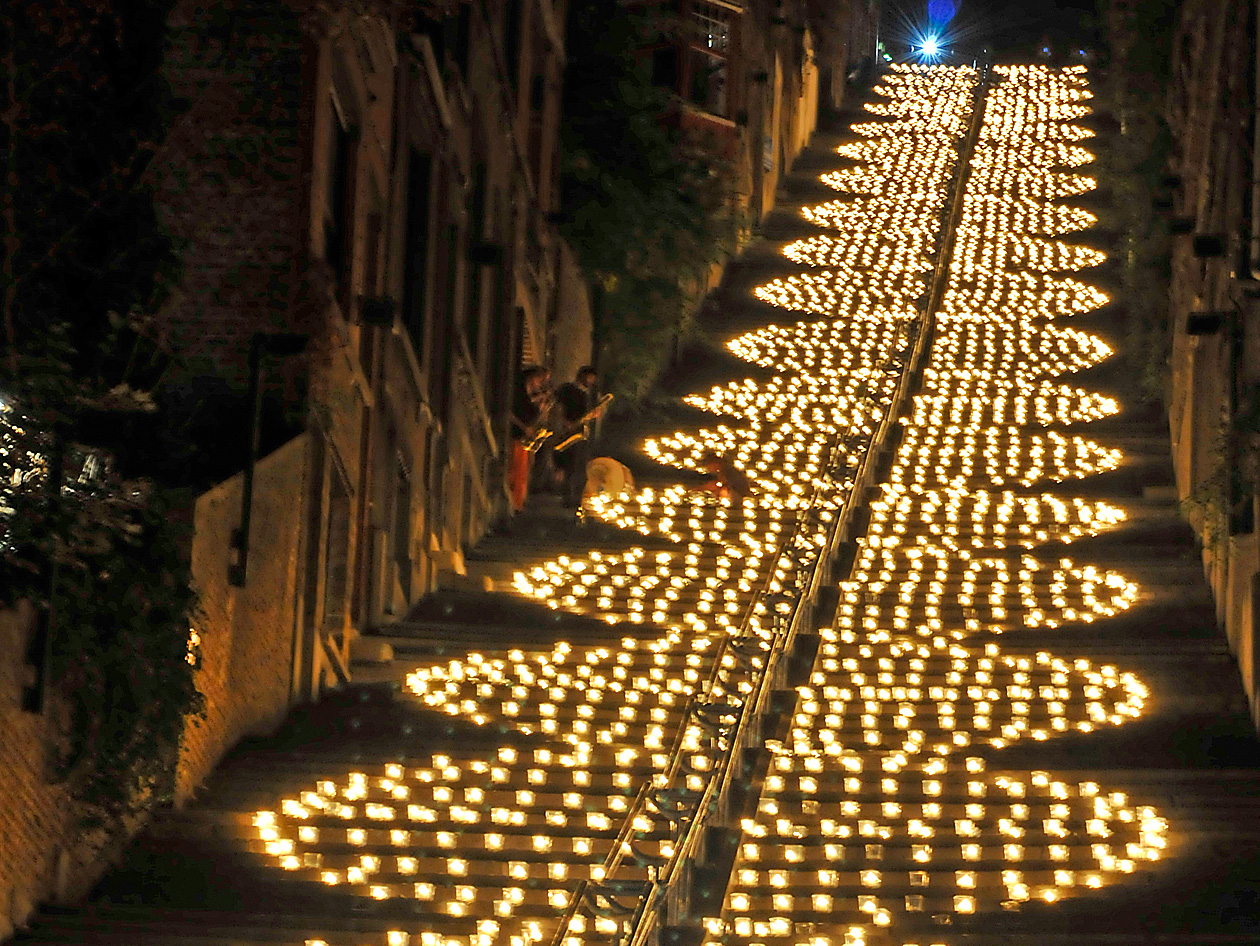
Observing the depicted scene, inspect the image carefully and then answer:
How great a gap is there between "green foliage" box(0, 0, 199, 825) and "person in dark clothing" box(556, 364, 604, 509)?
582 centimetres

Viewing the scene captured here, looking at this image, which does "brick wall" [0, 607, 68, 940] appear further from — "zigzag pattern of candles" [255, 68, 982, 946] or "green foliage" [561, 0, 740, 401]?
"green foliage" [561, 0, 740, 401]

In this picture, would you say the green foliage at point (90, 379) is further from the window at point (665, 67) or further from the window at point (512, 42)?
the window at point (665, 67)

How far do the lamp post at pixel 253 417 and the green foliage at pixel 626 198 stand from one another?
9304 millimetres

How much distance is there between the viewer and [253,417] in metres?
12.5

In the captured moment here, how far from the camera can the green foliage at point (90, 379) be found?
10008 mm

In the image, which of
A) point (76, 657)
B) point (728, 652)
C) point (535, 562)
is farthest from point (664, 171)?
point (76, 657)

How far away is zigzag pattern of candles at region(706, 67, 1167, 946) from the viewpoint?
10242 mm

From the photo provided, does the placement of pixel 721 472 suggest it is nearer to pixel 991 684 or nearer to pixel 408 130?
pixel 408 130

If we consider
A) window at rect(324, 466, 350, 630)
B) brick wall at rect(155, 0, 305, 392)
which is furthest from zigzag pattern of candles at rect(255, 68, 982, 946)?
brick wall at rect(155, 0, 305, 392)

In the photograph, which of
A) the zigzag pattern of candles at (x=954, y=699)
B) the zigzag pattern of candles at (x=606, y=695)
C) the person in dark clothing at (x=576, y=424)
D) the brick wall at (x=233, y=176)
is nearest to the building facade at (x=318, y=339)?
the brick wall at (x=233, y=176)

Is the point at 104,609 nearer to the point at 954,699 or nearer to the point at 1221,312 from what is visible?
the point at 954,699

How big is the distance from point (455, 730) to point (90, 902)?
3.03 metres

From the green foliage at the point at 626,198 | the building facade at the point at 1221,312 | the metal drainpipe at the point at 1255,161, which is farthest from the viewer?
the green foliage at the point at 626,198

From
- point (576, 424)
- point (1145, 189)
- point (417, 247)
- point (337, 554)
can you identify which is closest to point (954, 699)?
point (337, 554)
